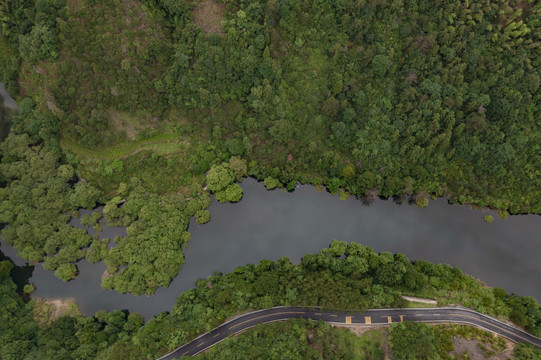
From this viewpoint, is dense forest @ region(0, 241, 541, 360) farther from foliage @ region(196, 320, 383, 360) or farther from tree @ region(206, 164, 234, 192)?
tree @ region(206, 164, 234, 192)

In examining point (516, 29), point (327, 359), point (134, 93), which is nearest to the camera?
point (327, 359)

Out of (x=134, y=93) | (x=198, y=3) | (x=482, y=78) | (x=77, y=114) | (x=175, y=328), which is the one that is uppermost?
(x=198, y=3)

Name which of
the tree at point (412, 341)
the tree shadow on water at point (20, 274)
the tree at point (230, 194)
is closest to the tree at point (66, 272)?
the tree shadow on water at point (20, 274)

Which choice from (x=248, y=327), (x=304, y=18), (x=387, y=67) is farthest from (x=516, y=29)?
(x=248, y=327)

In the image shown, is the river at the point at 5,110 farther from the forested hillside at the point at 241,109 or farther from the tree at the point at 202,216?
the tree at the point at 202,216

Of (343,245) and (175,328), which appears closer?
(175,328)

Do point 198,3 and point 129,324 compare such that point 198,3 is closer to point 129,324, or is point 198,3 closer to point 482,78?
point 482,78
